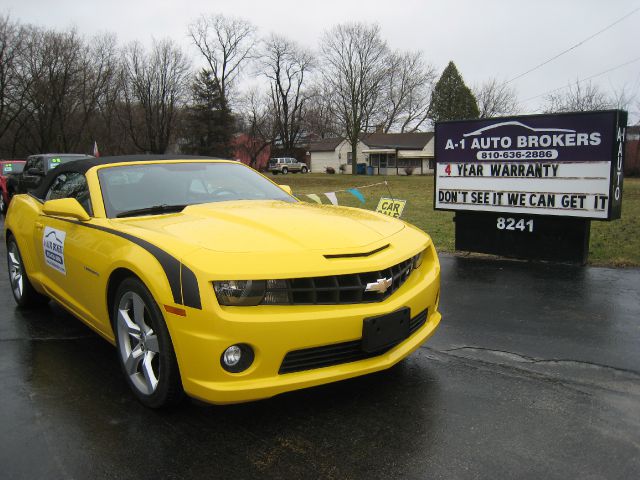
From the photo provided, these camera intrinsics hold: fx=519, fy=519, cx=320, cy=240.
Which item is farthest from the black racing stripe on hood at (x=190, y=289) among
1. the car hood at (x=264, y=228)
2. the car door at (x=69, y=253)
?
the car door at (x=69, y=253)

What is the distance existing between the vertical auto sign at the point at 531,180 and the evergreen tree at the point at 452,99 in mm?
59819

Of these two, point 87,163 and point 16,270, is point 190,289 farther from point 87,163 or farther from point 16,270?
point 16,270

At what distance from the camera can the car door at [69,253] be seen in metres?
3.59

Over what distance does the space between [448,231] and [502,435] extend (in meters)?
8.25

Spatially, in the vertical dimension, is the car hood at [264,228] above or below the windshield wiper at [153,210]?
below

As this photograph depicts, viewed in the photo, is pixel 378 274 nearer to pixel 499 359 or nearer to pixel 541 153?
pixel 499 359

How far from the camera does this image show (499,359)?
12.6 ft

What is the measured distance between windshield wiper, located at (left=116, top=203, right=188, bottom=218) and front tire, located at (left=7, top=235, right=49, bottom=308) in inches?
78.1

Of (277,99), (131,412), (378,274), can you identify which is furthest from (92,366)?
(277,99)

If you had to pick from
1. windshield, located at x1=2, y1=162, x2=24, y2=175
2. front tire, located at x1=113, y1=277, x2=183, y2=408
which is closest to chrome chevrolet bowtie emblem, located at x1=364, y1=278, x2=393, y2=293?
front tire, located at x1=113, y1=277, x2=183, y2=408

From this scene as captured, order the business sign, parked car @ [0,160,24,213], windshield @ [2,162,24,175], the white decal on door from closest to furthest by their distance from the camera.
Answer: the white decal on door < the business sign < parked car @ [0,160,24,213] < windshield @ [2,162,24,175]

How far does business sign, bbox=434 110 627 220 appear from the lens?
258 inches

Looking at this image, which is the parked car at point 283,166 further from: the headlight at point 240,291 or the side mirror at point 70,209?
the headlight at point 240,291

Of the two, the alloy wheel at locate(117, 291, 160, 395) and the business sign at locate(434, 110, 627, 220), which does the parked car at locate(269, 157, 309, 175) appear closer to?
the business sign at locate(434, 110, 627, 220)
